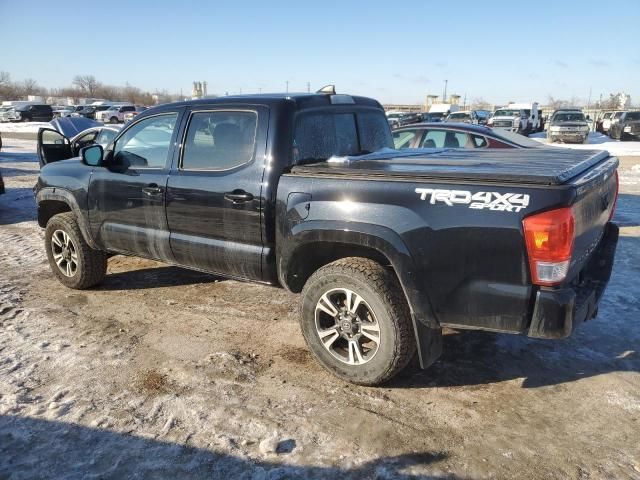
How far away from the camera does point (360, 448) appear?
280 cm

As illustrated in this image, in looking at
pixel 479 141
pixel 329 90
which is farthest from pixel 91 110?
pixel 329 90

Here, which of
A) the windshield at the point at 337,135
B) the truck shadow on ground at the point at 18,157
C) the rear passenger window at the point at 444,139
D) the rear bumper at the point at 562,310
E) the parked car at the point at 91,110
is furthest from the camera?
the parked car at the point at 91,110

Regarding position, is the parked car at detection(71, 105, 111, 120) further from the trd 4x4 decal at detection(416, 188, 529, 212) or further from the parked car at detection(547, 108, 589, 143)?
the trd 4x4 decal at detection(416, 188, 529, 212)

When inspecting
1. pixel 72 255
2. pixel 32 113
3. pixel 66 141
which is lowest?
pixel 72 255

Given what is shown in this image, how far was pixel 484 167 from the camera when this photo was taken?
3.16 metres

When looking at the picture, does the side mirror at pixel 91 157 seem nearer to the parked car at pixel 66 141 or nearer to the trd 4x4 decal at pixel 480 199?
the parked car at pixel 66 141

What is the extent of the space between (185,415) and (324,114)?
2423 millimetres

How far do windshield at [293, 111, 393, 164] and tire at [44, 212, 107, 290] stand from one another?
2678 millimetres

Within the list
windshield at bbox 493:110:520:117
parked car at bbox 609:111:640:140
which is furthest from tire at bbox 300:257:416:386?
windshield at bbox 493:110:520:117

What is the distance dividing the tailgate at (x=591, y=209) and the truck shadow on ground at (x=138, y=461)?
4.54 feet

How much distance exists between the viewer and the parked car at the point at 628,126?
28.5 m

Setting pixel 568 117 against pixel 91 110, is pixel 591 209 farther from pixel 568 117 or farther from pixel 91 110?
pixel 91 110

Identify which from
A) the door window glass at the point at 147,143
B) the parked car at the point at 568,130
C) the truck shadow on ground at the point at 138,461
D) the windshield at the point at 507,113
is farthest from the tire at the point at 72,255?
the windshield at the point at 507,113

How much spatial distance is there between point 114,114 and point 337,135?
40.0 meters
